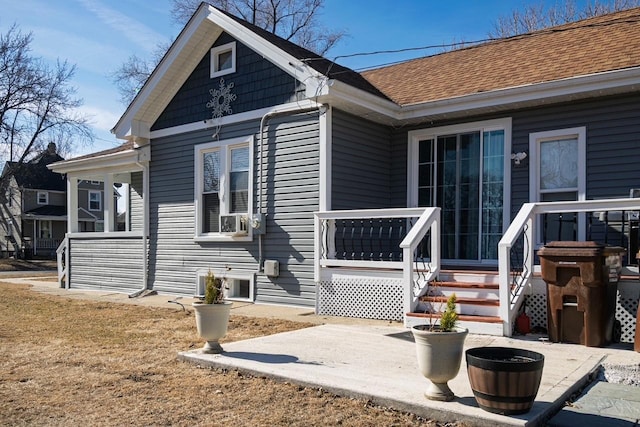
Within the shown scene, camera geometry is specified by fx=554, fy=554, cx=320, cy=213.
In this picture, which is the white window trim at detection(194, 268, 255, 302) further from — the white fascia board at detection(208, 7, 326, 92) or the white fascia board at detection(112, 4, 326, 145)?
the white fascia board at detection(208, 7, 326, 92)

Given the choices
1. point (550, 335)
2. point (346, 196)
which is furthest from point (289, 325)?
point (550, 335)

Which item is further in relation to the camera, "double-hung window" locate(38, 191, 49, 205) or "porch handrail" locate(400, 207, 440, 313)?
"double-hung window" locate(38, 191, 49, 205)

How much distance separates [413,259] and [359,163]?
279 centimetres

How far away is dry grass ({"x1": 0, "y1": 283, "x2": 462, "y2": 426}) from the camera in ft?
13.6

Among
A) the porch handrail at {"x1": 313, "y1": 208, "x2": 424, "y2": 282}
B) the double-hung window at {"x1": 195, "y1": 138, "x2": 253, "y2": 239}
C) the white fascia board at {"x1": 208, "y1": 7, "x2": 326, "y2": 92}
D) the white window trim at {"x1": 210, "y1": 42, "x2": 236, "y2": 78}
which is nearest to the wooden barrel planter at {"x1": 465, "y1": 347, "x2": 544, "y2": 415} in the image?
the porch handrail at {"x1": 313, "y1": 208, "x2": 424, "y2": 282}

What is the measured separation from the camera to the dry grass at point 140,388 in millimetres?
4133

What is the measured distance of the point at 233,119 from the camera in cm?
1091

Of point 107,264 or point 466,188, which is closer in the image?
point 466,188

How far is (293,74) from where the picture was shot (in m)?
9.73

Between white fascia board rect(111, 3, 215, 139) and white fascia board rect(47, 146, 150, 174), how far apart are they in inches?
17.6

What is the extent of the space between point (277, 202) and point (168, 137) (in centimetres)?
361

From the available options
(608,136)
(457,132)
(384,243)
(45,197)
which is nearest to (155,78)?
(384,243)

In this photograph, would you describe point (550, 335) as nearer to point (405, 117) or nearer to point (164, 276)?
point (405, 117)

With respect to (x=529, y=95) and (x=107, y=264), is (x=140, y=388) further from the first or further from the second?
(x=107, y=264)
